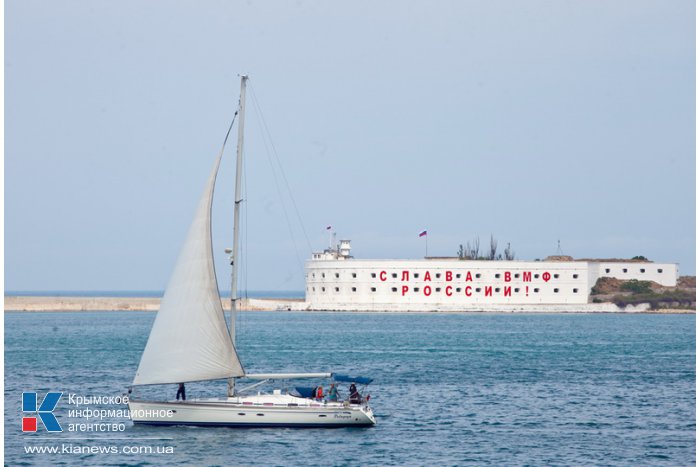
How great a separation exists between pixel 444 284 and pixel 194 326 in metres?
96.9

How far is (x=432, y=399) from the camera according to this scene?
4466cm

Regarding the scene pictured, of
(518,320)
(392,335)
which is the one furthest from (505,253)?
(392,335)

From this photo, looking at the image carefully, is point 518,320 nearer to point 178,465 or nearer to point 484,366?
point 484,366

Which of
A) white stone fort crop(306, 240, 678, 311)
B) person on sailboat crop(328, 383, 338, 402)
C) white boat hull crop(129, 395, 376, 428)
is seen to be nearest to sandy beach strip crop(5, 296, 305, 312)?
white stone fort crop(306, 240, 678, 311)

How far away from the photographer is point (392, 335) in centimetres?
9006

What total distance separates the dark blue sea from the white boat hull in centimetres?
30

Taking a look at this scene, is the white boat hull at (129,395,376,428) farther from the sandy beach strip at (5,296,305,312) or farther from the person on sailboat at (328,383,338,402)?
the sandy beach strip at (5,296,305,312)

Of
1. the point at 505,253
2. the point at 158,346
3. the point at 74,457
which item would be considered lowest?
the point at 74,457

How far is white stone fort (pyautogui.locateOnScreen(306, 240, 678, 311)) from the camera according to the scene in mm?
130750

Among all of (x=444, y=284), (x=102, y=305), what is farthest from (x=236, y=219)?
(x=102, y=305)

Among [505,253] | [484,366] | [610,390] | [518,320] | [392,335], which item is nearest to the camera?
[610,390]

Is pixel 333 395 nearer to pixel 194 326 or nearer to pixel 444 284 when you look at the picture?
pixel 194 326

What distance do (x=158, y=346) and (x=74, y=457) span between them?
4368 mm

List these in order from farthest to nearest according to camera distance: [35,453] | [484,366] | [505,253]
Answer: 1. [505,253]
2. [484,366]
3. [35,453]
